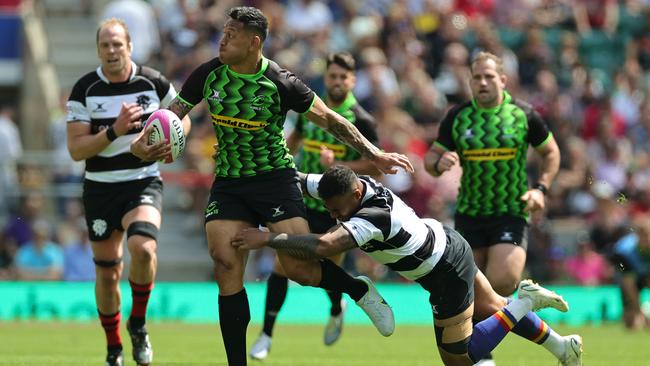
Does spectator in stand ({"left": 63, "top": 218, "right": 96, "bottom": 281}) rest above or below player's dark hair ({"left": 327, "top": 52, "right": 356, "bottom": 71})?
below

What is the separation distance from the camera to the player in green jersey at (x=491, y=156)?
12.0 metres

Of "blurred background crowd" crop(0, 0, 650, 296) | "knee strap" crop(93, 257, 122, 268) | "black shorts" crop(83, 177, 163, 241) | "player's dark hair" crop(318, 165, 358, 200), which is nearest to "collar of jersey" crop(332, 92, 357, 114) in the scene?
"black shorts" crop(83, 177, 163, 241)

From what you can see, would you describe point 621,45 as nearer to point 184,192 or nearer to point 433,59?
point 433,59

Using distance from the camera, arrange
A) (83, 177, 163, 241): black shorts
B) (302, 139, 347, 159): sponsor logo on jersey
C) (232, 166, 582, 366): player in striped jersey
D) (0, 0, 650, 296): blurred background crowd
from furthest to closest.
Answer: (0, 0, 650, 296): blurred background crowd
(302, 139, 347, 159): sponsor logo on jersey
(83, 177, 163, 241): black shorts
(232, 166, 582, 366): player in striped jersey

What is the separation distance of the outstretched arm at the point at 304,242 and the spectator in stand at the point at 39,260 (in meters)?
11.6

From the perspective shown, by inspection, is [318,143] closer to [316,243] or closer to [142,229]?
[142,229]

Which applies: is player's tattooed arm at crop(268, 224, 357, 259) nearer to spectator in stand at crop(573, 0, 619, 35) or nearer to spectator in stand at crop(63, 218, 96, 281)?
spectator in stand at crop(63, 218, 96, 281)

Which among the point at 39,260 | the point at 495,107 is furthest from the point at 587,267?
the point at 495,107

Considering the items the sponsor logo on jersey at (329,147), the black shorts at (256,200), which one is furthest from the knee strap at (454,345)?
the sponsor logo on jersey at (329,147)

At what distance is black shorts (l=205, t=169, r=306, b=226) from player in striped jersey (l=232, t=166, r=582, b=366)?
0.31 meters

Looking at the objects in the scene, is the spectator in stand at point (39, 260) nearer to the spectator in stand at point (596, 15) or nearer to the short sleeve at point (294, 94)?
Result: the short sleeve at point (294, 94)

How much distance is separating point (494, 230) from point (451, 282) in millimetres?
2584

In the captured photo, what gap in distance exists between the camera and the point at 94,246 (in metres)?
11.3

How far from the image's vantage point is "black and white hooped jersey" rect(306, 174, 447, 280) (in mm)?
8969
